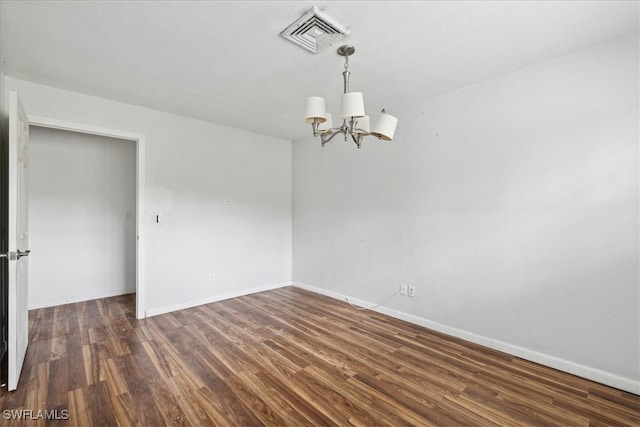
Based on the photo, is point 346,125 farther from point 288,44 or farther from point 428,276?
point 428,276

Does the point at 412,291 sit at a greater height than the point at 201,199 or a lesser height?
lesser

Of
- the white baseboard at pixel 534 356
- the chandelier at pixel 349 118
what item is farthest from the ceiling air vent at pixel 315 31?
the white baseboard at pixel 534 356

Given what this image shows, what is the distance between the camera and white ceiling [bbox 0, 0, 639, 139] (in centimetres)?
182

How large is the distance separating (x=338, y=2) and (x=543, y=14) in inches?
51.0

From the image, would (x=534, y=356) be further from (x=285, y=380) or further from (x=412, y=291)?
(x=285, y=380)

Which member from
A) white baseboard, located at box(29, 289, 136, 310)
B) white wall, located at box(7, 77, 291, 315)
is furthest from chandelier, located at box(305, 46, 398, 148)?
white baseboard, located at box(29, 289, 136, 310)

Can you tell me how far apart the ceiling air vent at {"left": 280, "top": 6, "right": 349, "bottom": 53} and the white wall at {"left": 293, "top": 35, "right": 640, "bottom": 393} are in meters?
1.56

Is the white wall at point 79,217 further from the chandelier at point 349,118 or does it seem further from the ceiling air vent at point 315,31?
the chandelier at point 349,118

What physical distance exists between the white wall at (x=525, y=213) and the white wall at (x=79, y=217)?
362 cm

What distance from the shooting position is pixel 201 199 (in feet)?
A: 13.2

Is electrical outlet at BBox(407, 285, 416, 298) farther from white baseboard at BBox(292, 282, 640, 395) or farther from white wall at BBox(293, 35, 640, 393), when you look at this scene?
white baseboard at BBox(292, 282, 640, 395)

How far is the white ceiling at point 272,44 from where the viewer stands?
1.82 metres

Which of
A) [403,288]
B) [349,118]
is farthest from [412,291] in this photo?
[349,118]

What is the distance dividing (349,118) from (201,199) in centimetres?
276
